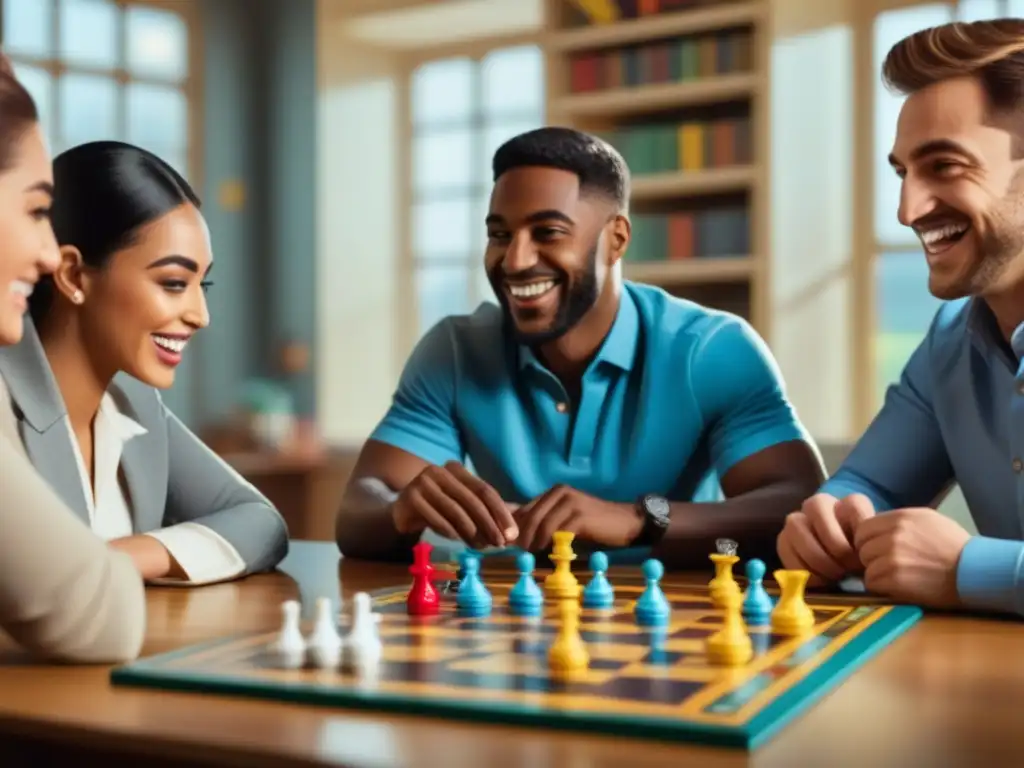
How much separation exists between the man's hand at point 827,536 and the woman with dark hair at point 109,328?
2.69ft

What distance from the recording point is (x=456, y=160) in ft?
22.5

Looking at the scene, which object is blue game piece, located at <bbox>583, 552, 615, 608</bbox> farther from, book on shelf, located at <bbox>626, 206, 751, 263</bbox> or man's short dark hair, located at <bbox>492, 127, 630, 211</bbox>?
book on shelf, located at <bbox>626, 206, 751, 263</bbox>

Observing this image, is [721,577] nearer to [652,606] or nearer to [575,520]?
[652,606]

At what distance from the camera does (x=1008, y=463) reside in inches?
71.8

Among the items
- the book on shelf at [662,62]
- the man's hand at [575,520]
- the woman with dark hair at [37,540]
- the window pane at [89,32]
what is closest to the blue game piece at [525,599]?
the man's hand at [575,520]

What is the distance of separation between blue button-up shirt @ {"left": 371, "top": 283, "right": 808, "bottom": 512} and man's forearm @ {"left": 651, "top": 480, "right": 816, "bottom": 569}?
5.5 inches

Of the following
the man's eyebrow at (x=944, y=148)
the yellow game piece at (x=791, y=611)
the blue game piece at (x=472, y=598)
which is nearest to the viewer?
the yellow game piece at (x=791, y=611)

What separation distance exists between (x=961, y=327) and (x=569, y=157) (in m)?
0.74

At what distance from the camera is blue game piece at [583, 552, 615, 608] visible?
1515 millimetres

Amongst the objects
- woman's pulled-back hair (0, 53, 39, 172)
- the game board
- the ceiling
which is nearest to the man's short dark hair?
the game board

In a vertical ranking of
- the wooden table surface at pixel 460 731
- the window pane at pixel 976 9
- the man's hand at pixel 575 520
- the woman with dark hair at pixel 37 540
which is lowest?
the wooden table surface at pixel 460 731

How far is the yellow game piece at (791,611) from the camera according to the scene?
133 cm

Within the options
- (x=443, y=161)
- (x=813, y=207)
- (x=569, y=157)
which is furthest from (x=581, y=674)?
(x=443, y=161)

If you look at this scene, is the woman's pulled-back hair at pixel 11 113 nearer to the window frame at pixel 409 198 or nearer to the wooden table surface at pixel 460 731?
the wooden table surface at pixel 460 731
